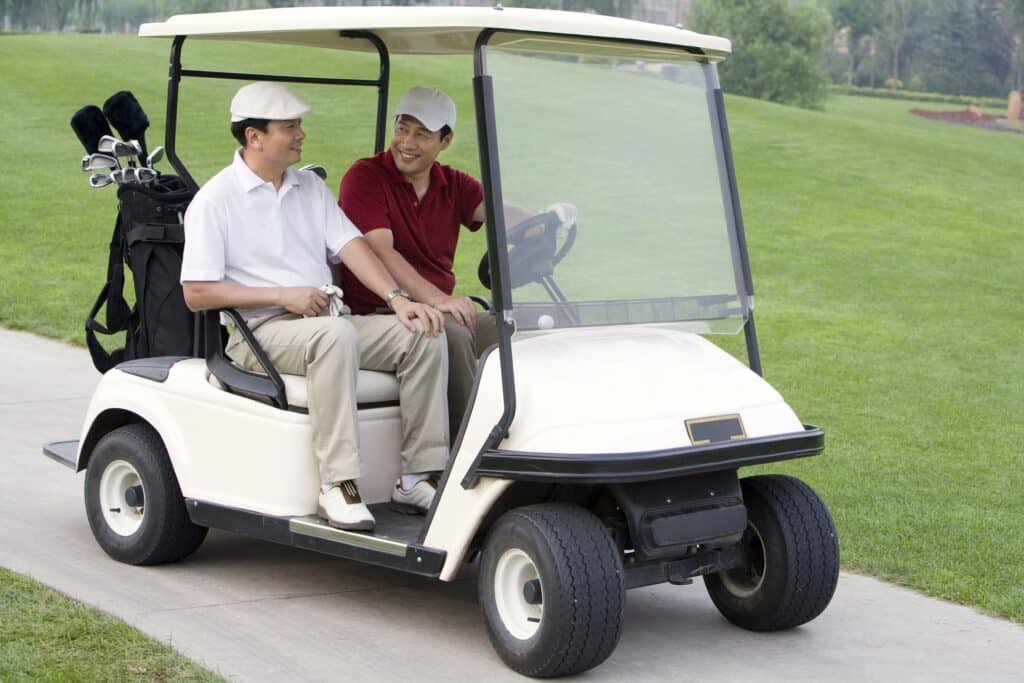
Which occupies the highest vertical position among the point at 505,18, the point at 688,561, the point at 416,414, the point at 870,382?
the point at 505,18

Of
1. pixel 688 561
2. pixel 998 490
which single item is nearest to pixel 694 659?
pixel 688 561

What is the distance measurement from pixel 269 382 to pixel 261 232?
1.65ft

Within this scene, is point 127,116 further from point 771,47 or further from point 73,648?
point 771,47

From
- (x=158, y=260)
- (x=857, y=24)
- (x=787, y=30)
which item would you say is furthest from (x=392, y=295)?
(x=857, y=24)

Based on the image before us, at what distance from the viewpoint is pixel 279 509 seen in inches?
176

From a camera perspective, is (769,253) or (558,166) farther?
(769,253)

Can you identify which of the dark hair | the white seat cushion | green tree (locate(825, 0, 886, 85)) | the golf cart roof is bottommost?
the white seat cushion

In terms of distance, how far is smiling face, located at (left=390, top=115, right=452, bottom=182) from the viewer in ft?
16.0

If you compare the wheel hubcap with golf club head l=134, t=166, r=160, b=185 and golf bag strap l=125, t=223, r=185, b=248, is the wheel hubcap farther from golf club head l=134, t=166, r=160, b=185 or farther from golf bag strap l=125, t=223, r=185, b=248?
golf club head l=134, t=166, r=160, b=185

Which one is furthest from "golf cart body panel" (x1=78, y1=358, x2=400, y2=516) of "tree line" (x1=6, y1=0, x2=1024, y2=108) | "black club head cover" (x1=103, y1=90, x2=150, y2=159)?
"tree line" (x1=6, y1=0, x2=1024, y2=108)

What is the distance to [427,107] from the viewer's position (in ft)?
15.9

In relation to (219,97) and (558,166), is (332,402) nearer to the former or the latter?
(558,166)

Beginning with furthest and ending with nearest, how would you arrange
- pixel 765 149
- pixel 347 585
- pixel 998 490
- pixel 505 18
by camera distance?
pixel 765 149 → pixel 998 490 → pixel 347 585 → pixel 505 18

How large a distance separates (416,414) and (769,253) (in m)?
12.0
